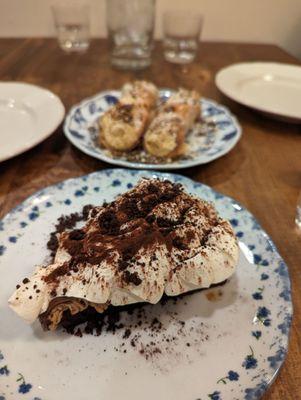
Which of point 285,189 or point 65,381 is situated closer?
point 65,381

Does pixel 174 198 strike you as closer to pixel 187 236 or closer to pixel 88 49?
pixel 187 236

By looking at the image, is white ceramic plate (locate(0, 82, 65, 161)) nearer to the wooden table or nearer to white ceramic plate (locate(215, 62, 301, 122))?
the wooden table

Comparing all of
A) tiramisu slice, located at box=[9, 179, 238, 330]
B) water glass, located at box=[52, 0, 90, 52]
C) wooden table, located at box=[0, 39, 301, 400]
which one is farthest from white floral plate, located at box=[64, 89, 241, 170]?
water glass, located at box=[52, 0, 90, 52]

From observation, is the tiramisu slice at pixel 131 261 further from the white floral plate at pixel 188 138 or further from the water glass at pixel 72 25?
the water glass at pixel 72 25

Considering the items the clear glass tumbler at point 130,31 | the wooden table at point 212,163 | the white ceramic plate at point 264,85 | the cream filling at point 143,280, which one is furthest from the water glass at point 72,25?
the cream filling at point 143,280

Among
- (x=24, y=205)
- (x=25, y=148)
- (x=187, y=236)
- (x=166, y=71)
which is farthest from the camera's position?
(x=166, y=71)

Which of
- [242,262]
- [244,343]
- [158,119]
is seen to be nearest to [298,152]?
[158,119]

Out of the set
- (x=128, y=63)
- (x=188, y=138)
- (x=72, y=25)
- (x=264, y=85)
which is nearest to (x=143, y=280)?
(x=188, y=138)

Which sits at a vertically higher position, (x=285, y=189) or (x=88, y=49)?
(x=285, y=189)
